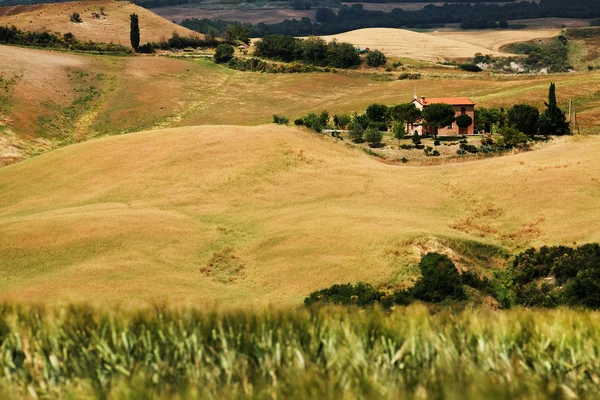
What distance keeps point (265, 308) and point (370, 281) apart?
120 ft

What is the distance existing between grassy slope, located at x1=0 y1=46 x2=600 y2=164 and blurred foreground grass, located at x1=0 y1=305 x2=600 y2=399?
112 metres

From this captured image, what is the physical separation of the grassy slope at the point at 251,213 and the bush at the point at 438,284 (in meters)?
1.57

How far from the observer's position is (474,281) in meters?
53.0

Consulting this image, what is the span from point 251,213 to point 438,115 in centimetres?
5165

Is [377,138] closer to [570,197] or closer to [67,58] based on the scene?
[570,197]

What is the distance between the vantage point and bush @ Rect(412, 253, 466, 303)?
49.1 m

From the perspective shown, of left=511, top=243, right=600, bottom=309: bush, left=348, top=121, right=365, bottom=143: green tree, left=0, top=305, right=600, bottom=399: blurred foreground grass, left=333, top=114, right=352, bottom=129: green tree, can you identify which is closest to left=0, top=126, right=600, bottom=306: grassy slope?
left=511, top=243, right=600, bottom=309: bush

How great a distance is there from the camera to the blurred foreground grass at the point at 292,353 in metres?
11.5

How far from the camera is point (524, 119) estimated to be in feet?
359

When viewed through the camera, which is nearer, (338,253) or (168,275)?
(168,275)

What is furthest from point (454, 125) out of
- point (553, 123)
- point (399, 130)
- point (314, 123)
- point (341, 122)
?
point (314, 123)

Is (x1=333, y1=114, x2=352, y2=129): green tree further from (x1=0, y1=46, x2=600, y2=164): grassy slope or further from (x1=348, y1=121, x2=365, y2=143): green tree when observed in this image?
(x1=0, y1=46, x2=600, y2=164): grassy slope

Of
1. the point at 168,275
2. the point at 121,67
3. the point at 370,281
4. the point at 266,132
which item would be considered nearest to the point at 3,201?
the point at 266,132

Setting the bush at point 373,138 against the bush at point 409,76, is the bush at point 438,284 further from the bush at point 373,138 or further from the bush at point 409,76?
the bush at point 409,76
